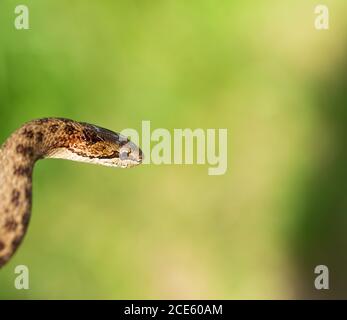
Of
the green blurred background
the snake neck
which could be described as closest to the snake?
the snake neck

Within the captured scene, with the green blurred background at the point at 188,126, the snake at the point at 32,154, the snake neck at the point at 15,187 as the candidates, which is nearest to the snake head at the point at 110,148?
the snake at the point at 32,154

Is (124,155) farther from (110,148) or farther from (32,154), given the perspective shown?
(32,154)

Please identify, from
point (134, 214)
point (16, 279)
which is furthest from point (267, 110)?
point (16, 279)

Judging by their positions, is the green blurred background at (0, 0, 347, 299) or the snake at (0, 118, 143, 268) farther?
the green blurred background at (0, 0, 347, 299)

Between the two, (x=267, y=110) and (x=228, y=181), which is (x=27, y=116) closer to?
(x=228, y=181)

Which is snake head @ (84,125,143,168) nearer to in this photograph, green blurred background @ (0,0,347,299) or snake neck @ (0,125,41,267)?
snake neck @ (0,125,41,267)

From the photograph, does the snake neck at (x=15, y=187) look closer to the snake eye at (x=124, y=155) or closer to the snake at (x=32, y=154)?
the snake at (x=32, y=154)
